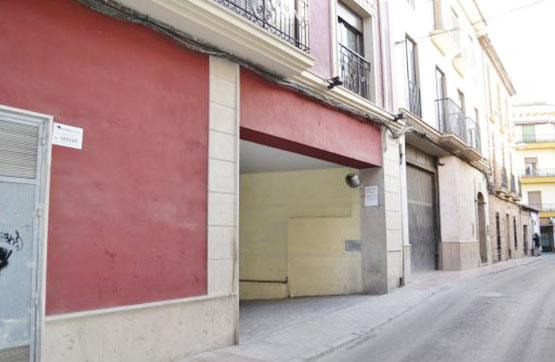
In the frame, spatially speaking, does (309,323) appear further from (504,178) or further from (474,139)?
(504,178)

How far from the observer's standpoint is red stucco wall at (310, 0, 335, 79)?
8.70 meters

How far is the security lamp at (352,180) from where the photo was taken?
11.0 m

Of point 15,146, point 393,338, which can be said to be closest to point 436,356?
point 393,338

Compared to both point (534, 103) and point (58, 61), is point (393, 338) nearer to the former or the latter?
point (58, 61)

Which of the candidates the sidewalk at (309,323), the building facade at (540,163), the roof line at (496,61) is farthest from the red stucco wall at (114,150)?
the building facade at (540,163)

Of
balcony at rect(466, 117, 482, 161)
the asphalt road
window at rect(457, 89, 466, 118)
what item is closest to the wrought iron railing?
balcony at rect(466, 117, 482, 161)

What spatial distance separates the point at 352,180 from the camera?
11.0 metres

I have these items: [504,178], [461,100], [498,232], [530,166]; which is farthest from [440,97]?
[530,166]

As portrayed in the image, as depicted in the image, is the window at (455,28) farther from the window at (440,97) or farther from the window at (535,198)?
the window at (535,198)

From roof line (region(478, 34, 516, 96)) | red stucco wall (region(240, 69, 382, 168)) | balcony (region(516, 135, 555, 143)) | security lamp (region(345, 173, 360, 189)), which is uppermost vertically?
roof line (region(478, 34, 516, 96))

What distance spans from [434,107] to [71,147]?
43.7 feet

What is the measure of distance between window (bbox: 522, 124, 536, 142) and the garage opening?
40846 millimetres

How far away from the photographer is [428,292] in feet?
35.2

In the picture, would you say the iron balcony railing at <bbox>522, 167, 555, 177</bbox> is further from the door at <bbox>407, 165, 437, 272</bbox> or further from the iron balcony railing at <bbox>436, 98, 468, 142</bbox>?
the door at <bbox>407, 165, 437, 272</bbox>
